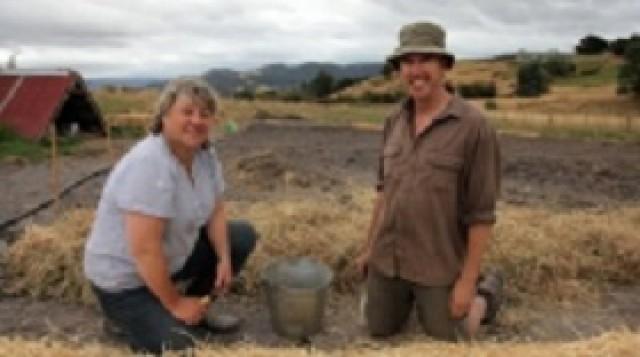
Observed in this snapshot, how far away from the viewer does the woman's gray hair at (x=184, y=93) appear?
4926 millimetres

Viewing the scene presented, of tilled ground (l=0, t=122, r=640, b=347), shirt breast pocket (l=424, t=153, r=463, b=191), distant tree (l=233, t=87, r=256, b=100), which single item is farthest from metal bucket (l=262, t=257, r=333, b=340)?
distant tree (l=233, t=87, r=256, b=100)

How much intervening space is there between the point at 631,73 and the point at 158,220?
147 feet

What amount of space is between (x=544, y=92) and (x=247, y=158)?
1549 inches

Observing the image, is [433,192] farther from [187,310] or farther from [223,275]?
[223,275]

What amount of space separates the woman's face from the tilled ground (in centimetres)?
134

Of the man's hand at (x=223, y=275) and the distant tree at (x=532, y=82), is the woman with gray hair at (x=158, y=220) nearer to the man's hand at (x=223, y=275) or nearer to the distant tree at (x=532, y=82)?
the man's hand at (x=223, y=275)

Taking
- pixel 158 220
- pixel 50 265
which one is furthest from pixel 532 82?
pixel 158 220

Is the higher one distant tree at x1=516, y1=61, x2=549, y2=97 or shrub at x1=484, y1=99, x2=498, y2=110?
distant tree at x1=516, y1=61, x2=549, y2=97

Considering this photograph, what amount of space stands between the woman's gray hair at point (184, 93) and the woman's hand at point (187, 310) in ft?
2.88

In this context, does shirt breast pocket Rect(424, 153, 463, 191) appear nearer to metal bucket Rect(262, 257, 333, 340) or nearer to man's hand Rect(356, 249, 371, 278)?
man's hand Rect(356, 249, 371, 278)

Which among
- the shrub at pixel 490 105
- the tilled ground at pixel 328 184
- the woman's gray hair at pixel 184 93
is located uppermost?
the woman's gray hair at pixel 184 93

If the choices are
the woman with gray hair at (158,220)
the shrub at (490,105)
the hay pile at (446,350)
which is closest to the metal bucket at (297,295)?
the woman with gray hair at (158,220)

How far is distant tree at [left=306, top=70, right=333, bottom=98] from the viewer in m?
64.4

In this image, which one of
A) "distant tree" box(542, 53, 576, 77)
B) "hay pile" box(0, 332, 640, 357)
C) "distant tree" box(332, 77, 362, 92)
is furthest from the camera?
"distant tree" box(332, 77, 362, 92)
